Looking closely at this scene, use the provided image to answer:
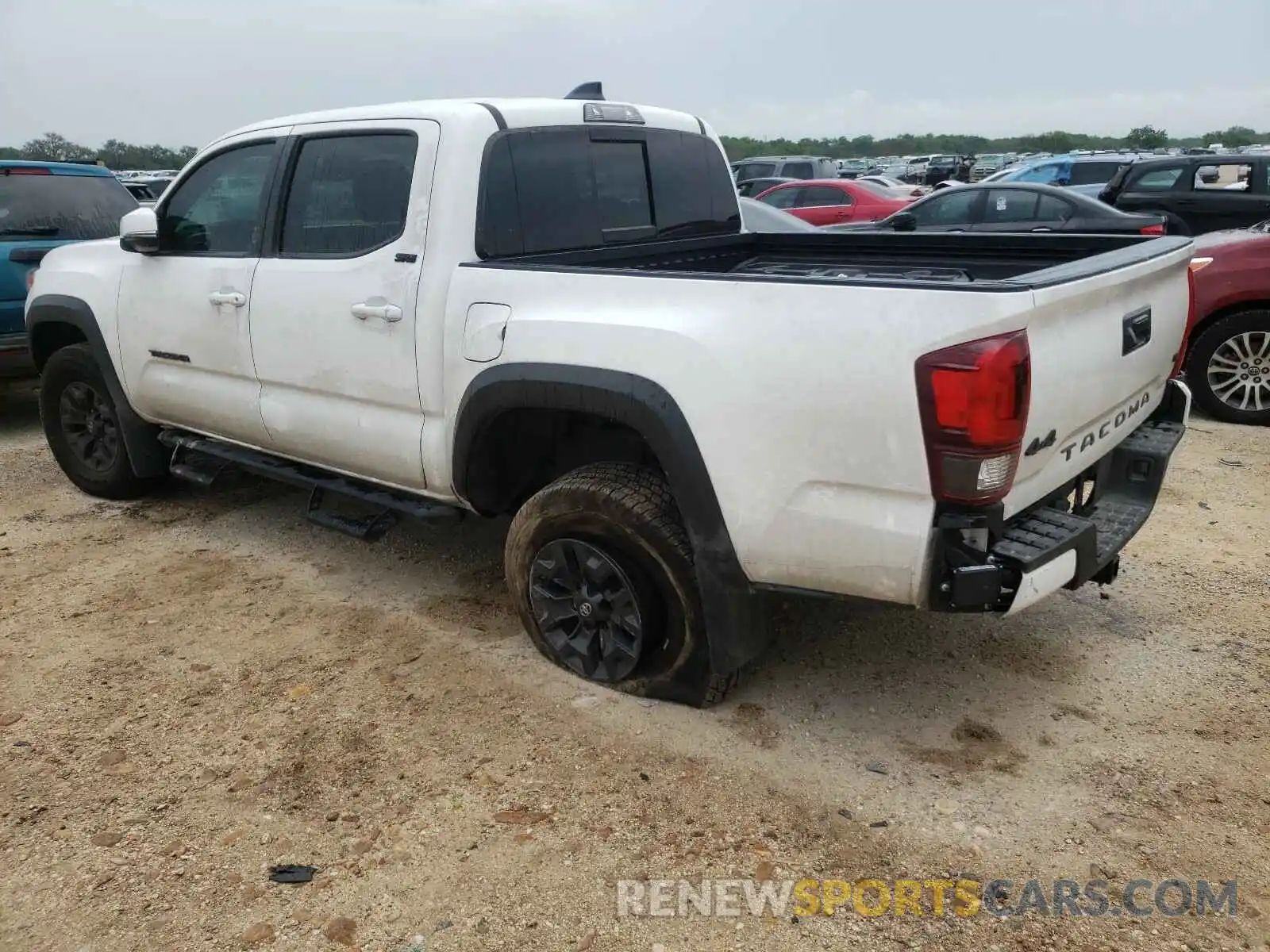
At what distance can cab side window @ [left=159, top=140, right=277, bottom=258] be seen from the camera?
4047 mm

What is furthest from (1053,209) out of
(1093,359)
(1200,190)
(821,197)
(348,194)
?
(348,194)

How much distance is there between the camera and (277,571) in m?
4.45

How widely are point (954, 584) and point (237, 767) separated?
2129 mm

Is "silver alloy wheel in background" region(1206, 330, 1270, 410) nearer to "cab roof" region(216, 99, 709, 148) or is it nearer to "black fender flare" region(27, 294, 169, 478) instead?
"cab roof" region(216, 99, 709, 148)

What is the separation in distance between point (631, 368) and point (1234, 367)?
5.31 metres

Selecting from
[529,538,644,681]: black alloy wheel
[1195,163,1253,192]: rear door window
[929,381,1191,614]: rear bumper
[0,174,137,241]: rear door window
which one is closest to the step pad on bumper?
[929,381,1191,614]: rear bumper

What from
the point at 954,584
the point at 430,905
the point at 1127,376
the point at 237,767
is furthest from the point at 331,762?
the point at 1127,376

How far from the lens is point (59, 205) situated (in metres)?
6.75

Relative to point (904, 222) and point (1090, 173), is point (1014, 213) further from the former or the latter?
point (1090, 173)

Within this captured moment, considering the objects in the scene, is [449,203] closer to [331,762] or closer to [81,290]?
[331,762]

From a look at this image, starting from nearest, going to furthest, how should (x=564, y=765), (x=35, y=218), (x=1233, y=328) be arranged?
(x=564, y=765) < (x=1233, y=328) < (x=35, y=218)

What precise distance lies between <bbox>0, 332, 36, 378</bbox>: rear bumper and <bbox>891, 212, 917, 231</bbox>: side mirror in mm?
7236

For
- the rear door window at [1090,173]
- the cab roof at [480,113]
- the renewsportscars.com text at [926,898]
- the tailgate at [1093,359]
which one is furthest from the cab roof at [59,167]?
the rear door window at [1090,173]

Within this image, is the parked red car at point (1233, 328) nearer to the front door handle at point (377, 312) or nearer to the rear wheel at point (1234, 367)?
the rear wheel at point (1234, 367)
